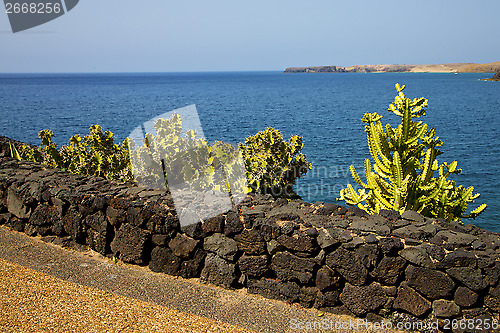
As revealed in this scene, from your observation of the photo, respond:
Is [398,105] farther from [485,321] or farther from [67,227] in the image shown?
[67,227]

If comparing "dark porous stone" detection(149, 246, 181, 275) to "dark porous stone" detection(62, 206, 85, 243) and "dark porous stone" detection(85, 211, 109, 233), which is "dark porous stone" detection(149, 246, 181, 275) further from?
"dark porous stone" detection(62, 206, 85, 243)

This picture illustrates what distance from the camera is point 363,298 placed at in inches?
200

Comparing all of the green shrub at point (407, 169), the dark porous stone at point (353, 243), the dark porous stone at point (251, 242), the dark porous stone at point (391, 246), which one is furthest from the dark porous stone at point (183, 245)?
the green shrub at point (407, 169)

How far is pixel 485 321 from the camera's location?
458 cm

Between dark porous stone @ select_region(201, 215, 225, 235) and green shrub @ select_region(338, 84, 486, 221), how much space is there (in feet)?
8.38

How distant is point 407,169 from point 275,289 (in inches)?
113

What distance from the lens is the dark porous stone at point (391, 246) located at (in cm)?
487

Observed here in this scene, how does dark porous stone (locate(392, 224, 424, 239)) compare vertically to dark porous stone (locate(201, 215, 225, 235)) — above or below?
above

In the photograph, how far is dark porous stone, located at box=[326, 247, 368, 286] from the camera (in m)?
5.00

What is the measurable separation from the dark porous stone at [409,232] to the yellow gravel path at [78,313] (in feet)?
7.02

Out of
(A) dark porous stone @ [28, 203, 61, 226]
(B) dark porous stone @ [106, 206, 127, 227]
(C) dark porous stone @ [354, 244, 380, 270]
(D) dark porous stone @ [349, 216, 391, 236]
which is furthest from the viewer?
(A) dark porous stone @ [28, 203, 61, 226]

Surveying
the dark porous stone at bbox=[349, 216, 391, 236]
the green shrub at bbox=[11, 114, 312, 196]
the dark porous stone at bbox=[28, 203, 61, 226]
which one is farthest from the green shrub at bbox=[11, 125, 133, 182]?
the dark porous stone at bbox=[349, 216, 391, 236]

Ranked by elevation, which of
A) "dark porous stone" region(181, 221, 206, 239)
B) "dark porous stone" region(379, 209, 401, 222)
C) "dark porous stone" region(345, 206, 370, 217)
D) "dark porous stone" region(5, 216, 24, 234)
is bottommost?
"dark porous stone" region(5, 216, 24, 234)

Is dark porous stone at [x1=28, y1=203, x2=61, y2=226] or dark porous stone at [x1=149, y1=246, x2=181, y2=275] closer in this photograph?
dark porous stone at [x1=149, y1=246, x2=181, y2=275]
